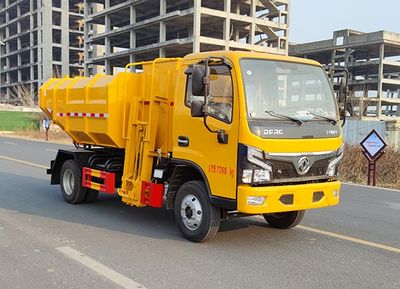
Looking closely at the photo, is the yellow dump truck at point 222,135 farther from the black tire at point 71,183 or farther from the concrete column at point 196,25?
the concrete column at point 196,25

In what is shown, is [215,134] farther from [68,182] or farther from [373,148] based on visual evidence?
[373,148]

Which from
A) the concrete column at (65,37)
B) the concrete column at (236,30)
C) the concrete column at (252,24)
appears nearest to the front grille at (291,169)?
the concrete column at (252,24)

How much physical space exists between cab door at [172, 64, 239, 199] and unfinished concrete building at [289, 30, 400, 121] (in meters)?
63.4

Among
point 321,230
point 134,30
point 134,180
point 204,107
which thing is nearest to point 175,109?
point 204,107

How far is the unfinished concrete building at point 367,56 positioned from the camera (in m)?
68.8

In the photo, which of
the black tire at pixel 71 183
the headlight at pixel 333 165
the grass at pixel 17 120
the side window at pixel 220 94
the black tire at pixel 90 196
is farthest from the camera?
the grass at pixel 17 120

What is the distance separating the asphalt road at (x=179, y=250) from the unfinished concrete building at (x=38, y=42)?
89664 millimetres

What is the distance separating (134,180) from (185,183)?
1174 millimetres

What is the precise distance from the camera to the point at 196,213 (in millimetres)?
6270

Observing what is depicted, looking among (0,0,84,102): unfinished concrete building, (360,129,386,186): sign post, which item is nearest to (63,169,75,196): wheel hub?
(360,129,386,186): sign post

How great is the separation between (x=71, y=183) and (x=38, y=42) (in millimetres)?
95504

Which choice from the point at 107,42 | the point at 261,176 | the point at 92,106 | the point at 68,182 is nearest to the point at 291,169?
the point at 261,176

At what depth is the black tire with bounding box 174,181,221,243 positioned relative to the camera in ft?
20.0

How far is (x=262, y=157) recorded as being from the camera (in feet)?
18.5
